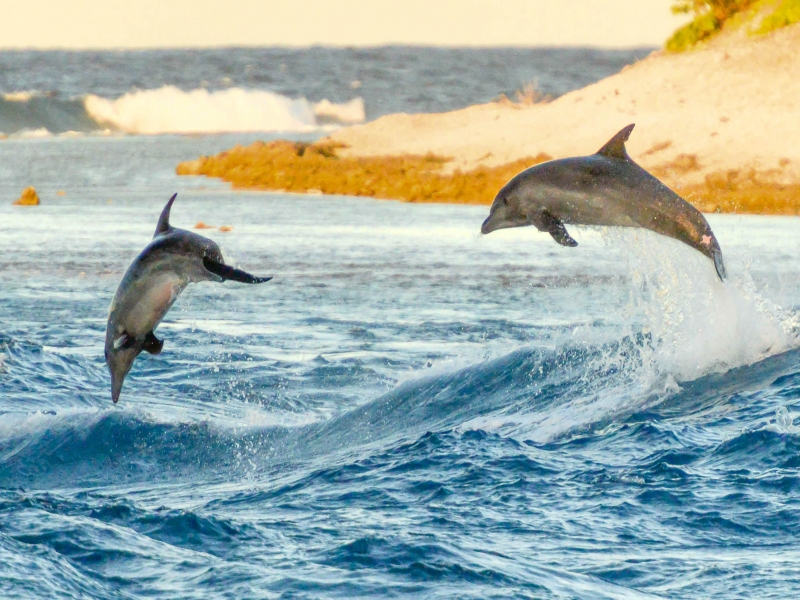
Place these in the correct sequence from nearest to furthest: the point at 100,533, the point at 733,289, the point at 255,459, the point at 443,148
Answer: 1. the point at 100,533
2. the point at 255,459
3. the point at 733,289
4. the point at 443,148

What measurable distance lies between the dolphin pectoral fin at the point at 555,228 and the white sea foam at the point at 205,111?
273 feet

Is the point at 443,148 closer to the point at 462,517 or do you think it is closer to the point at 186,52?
the point at 462,517

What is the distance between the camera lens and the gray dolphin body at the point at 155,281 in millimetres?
8164

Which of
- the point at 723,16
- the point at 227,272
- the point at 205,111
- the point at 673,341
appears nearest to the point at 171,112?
the point at 205,111

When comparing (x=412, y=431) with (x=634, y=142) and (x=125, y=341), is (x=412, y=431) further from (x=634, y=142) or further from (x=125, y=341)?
(x=634, y=142)

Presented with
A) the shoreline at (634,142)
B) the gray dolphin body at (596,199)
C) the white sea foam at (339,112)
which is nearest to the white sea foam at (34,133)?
the white sea foam at (339,112)

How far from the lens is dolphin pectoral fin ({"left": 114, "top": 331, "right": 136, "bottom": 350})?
336 inches

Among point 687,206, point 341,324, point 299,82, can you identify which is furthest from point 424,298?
point 299,82

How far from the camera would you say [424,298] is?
18.8m

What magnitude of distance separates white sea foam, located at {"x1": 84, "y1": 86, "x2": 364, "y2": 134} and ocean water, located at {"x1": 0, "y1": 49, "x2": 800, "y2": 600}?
233 feet

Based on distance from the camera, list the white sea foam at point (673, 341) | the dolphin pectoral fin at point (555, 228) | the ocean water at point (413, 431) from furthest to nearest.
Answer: the white sea foam at point (673, 341) < the dolphin pectoral fin at point (555, 228) < the ocean water at point (413, 431)

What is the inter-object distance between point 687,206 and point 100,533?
4853mm

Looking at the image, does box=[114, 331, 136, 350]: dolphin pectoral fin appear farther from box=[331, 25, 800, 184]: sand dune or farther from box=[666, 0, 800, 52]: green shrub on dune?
box=[666, 0, 800, 52]: green shrub on dune

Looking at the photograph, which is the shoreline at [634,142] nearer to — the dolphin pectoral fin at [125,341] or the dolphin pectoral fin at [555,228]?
the dolphin pectoral fin at [555,228]
